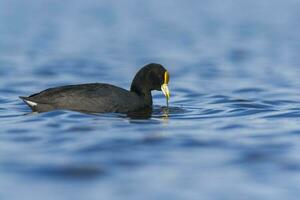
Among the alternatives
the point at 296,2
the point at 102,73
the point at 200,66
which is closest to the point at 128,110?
the point at 102,73

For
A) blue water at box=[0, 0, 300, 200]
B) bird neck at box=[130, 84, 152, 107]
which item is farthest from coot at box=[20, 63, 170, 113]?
bird neck at box=[130, 84, 152, 107]

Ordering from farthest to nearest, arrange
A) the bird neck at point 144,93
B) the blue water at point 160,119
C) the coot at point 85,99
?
the bird neck at point 144,93 < the coot at point 85,99 < the blue water at point 160,119

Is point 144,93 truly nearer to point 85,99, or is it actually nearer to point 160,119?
point 160,119

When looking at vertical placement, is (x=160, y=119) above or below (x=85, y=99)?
below

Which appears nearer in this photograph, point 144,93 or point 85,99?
point 85,99

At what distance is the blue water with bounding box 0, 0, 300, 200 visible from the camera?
888 centimetres

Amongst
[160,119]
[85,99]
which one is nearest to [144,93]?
[160,119]

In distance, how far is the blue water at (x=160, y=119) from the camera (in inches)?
350

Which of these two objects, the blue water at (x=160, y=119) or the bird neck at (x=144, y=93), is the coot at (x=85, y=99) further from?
the bird neck at (x=144, y=93)

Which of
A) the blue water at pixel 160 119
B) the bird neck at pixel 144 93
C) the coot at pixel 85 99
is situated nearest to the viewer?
the blue water at pixel 160 119

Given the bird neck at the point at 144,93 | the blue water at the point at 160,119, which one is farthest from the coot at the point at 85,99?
the bird neck at the point at 144,93

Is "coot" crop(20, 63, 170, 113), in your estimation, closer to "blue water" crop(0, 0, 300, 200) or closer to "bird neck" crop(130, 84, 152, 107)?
"blue water" crop(0, 0, 300, 200)

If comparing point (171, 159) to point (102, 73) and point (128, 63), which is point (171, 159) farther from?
point (128, 63)

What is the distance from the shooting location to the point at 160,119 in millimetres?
13547
